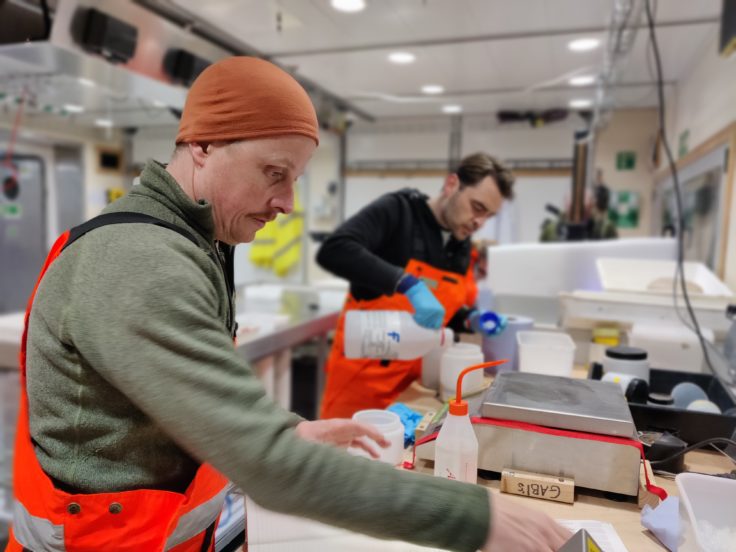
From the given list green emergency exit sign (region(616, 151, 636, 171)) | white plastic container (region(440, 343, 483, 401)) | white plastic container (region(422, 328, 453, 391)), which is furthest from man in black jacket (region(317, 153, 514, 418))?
green emergency exit sign (region(616, 151, 636, 171))

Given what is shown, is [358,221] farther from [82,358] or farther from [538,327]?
[82,358]

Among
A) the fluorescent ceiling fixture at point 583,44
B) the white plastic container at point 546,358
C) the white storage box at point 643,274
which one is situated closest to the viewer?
the white plastic container at point 546,358

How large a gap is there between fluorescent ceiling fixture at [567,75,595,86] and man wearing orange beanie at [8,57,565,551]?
176 inches

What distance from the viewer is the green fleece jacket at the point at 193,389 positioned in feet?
2.07

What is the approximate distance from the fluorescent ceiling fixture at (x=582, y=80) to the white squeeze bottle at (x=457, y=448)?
14.4 feet

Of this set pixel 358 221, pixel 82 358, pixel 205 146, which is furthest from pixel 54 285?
pixel 358 221

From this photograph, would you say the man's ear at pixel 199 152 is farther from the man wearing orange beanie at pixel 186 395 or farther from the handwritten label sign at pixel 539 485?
the handwritten label sign at pixel 539 485

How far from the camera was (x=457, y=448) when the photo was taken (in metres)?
1.06

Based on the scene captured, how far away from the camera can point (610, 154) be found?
6094 mm

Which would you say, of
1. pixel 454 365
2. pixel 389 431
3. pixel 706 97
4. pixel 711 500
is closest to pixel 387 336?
pixel 454 365

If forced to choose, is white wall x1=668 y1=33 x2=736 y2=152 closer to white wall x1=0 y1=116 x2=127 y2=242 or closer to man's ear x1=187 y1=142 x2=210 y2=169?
man's ear x1=187 y1=142 x2=210 y2=169

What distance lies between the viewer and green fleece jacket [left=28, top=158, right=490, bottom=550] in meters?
0.63

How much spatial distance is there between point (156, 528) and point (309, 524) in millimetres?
236

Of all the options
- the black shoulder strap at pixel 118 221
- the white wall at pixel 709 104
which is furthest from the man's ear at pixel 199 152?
the white wall at pixel 709 104
